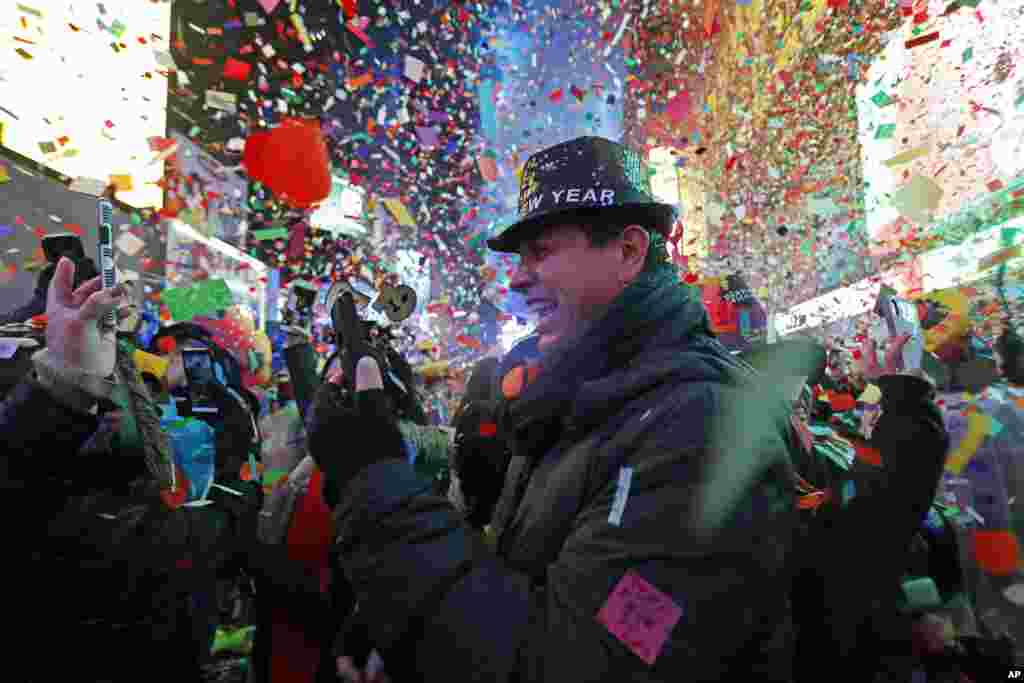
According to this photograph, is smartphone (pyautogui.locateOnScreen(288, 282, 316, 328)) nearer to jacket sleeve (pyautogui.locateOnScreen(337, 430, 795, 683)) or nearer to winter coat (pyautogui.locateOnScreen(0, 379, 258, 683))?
winter coat (pyautogui.locateOnScreen(0, 379, 258, 683))

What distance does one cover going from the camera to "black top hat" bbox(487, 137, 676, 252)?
1.88 metres

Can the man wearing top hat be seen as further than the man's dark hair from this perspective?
No

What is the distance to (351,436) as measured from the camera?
152 centimetres

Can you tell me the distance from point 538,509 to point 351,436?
54 centimetres

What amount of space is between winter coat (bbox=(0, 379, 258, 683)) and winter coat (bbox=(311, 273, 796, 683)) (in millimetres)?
1201

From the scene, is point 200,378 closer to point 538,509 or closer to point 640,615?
point 538,509

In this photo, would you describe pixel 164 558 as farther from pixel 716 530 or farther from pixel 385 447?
pixel 716 530

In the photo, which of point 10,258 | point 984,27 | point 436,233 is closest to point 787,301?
point 984,27

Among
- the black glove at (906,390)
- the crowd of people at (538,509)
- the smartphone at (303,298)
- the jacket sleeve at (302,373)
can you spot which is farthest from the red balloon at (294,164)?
the black glove at (906,390)

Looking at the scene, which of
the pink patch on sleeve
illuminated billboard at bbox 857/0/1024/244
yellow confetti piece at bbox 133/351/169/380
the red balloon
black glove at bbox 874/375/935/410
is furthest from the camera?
illuminated billboard at bbox 857/0/1024/244

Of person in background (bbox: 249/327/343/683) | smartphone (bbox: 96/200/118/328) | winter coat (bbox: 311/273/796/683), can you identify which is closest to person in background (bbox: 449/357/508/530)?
person in background (bbox: 249/327/343/683)

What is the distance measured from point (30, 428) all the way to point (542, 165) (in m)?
1.89

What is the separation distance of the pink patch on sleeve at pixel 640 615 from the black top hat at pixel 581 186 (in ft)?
3.91

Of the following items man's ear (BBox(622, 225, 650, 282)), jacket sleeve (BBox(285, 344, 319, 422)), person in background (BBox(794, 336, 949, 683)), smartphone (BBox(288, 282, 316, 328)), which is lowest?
person in background (BBox(794, 336, 949, 683))
